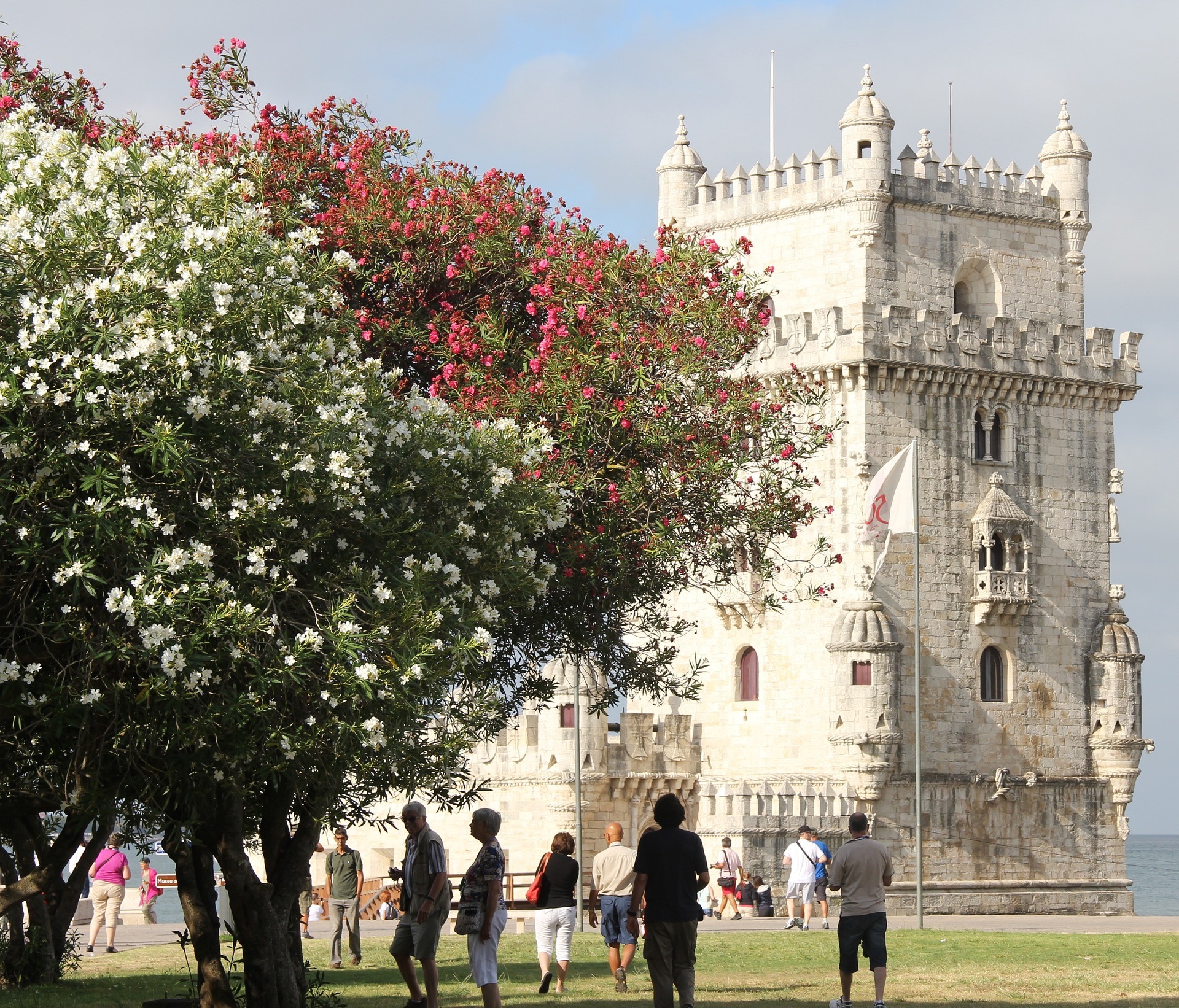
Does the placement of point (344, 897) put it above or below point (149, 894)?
above

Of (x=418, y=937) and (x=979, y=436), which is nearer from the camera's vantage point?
(x=418, y=937)

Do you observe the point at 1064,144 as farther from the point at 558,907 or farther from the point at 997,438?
the point at 558,907

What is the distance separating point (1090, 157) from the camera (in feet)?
169

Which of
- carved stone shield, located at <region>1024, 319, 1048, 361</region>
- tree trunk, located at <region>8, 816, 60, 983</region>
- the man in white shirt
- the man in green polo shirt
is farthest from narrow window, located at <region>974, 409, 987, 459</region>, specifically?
tree trunk, located at <region>8, 816, 60, 983</region>

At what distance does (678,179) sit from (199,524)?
132 feet

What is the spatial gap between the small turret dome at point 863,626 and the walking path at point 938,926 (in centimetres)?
603

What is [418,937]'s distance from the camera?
16875 millimetres

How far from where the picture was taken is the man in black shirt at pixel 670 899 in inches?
616

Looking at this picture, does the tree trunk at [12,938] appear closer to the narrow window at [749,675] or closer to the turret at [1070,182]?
the narrow window at [749,675]

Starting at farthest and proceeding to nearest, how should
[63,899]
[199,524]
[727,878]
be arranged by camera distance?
[727,878] < [63,899] < [199,524]

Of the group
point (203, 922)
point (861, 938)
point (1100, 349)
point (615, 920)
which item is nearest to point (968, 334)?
point (1100, 349)

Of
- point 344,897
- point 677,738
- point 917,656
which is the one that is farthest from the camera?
point 677,738

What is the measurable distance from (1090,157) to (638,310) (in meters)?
33.8

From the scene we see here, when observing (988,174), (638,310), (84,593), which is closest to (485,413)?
(638,310)
